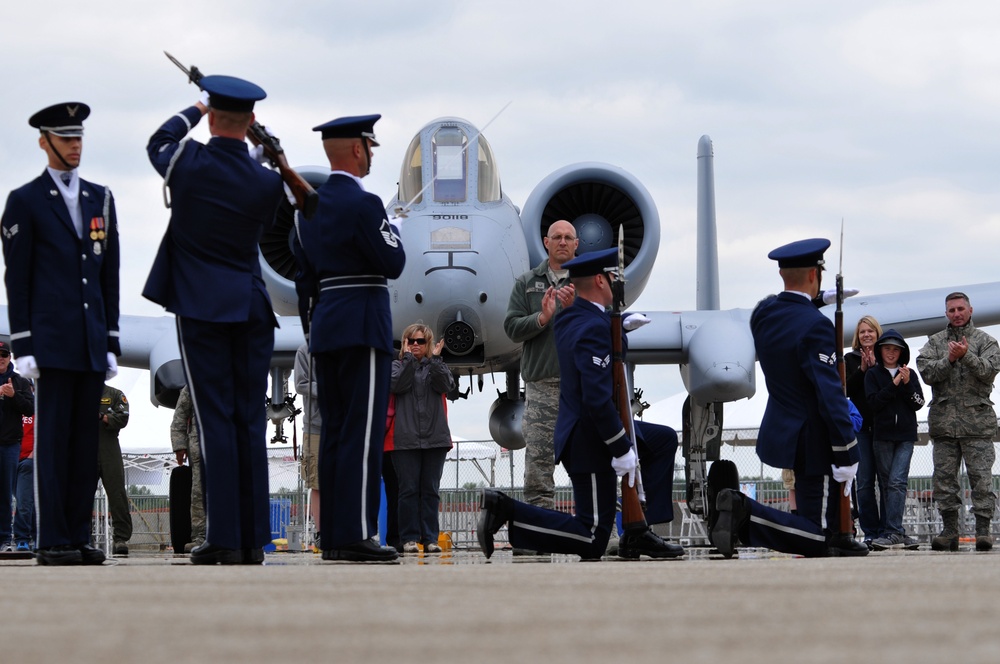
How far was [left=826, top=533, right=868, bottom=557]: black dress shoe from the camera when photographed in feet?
22.3

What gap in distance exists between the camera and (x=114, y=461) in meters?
11.1

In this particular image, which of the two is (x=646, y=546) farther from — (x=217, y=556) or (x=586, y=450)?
(x=217, y=556)

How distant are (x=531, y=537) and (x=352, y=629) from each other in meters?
4.37

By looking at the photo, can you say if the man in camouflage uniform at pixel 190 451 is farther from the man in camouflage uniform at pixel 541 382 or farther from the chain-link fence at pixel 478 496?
the man in camouflage uniform at pixel 541 382

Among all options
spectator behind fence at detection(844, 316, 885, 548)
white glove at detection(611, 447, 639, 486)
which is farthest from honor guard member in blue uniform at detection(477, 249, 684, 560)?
spectator behind fence at detection(844, 316, 885, 548)

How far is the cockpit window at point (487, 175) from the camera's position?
13859 millimetres

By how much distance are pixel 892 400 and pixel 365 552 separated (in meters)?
5.43

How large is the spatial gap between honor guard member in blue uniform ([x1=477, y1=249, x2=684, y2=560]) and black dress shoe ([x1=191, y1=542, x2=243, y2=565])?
1.34m

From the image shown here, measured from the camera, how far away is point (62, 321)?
5.76 metres

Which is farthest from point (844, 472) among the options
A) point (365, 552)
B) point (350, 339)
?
point (350, 339)

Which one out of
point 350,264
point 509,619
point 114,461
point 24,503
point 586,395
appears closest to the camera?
point 509,619

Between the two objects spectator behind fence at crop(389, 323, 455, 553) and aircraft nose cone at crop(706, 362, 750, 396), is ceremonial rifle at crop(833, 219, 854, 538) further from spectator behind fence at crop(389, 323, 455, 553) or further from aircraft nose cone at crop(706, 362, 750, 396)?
aircraft nose cone at crop(706, 362, 750, 396)

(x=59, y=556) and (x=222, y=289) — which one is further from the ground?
(x=222, y=289)

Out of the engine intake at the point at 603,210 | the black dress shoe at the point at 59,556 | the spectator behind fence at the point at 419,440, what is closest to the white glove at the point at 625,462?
the black dress shoe at the point at 59,556
